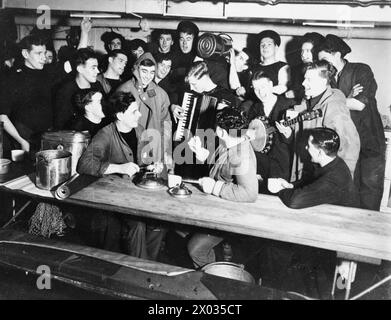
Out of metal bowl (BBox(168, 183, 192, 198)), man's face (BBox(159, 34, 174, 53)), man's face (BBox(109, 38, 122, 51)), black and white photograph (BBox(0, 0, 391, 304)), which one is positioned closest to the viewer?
black and white photograph (BBox(0, 0, 391, 304))

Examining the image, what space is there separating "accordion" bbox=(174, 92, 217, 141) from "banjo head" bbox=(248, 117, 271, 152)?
53 centimetres

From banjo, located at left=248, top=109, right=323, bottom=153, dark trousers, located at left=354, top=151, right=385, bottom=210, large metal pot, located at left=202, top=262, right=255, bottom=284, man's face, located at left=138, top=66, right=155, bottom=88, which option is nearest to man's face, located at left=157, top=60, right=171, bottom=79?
man's face, located at left=138, top=66, right=155, bottom=88

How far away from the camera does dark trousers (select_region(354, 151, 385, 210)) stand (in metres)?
5.06

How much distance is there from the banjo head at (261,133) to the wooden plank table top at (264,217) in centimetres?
125

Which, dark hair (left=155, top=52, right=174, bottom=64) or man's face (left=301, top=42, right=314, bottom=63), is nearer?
man's face (left=301, top=42, right=314, bottom=63)

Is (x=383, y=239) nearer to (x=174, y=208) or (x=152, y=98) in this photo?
(x=174, y=208)

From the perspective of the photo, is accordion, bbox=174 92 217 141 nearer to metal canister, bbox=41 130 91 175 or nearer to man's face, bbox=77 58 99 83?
man's face, bbox=77 58 99 83

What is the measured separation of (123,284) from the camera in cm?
246

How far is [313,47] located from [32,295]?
14.6 ft

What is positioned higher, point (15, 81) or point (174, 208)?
point (15, 81)

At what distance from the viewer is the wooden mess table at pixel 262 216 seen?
8.78 ft

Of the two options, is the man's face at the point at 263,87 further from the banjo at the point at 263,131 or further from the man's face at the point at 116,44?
the man's face at the point at 116,44

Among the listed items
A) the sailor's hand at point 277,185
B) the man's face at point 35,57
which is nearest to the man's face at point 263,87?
the sailor's hand at point 277,185

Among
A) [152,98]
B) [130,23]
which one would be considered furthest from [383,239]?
[130,23]
